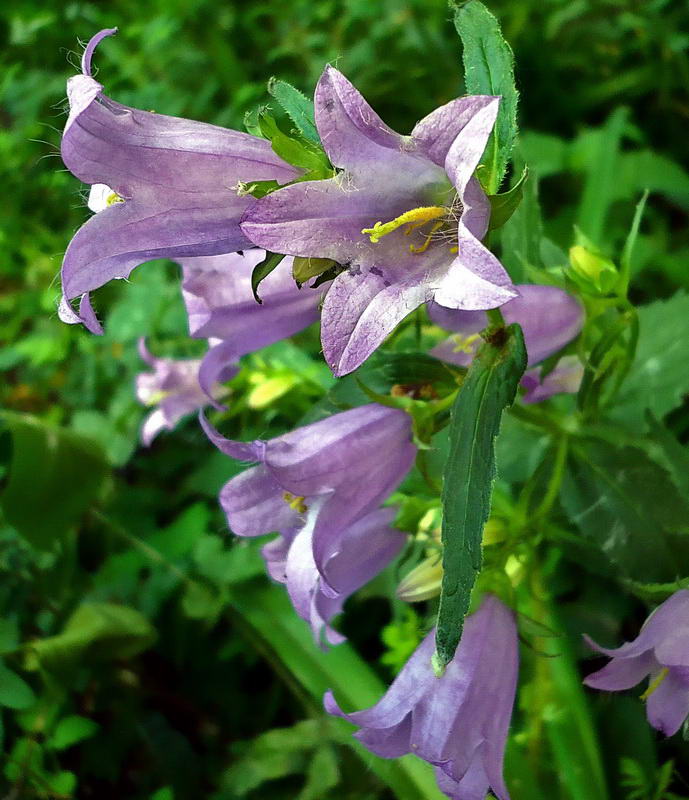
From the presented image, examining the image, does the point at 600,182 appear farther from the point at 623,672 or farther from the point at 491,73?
the point at 623,672

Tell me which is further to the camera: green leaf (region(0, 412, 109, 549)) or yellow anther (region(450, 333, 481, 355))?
green leaf (region(0, 412, 109, 549))

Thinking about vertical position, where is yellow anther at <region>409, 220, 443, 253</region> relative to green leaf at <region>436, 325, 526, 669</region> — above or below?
above

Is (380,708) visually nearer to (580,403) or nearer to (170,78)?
(580,403)

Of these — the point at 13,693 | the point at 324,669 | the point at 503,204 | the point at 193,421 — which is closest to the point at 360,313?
the point at 503,204

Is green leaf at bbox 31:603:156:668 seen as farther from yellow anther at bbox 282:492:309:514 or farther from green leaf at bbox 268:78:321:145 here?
green leaf at bbox 268:78:321:145

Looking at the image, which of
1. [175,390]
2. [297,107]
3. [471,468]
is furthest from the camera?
[175,390]

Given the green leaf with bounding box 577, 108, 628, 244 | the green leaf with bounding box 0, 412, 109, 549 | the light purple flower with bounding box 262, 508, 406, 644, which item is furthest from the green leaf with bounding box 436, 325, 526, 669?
the green leaf with bounding box 577, 108, 628, 244

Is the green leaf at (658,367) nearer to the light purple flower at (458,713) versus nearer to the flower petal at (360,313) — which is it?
the light purple flower at (458,713)
